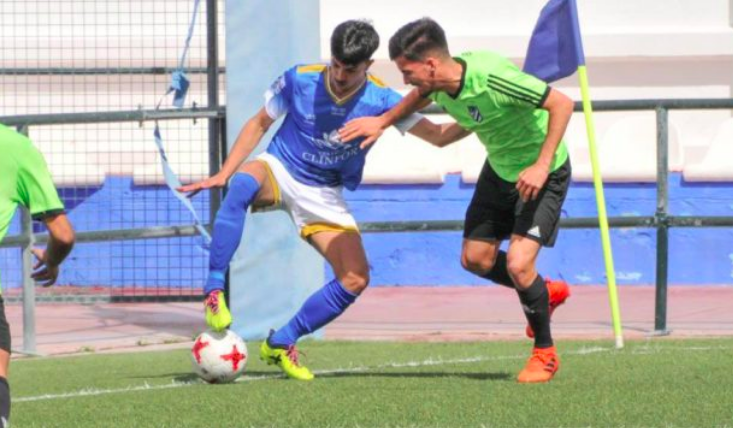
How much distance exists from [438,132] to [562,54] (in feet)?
4.98

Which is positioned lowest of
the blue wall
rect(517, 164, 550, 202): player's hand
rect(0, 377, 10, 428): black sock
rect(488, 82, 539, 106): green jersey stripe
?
the blue wall

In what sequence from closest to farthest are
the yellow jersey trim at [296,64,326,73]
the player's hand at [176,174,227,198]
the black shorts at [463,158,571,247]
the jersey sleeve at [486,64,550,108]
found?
the jersey sleeve at [486,64,550,108] < the black shorts at [463,158,571,247] < the player's hand at [176,174,227,198] < the yellow jersey trim at [296,64,326,73]

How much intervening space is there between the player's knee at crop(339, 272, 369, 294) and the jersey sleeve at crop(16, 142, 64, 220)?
9.65ft

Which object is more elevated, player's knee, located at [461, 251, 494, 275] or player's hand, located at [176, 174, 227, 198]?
player's hand, located at [176, 174, 227, 198]

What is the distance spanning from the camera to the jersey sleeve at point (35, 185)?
19.0 ft

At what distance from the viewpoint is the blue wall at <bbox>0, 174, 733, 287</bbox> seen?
15.0 m

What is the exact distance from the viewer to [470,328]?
469 inches

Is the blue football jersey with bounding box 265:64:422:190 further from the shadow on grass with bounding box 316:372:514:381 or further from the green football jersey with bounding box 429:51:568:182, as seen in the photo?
the shadow on grass with bounding box 316:372:514:381

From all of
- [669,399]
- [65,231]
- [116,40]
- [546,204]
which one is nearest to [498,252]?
[546,204]

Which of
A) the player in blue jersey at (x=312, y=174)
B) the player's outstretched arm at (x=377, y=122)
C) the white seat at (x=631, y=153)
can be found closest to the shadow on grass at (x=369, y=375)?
the player in blue jersey at (x=312, y=174)

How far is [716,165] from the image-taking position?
15.2 m

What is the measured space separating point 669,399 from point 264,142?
4.60 meters

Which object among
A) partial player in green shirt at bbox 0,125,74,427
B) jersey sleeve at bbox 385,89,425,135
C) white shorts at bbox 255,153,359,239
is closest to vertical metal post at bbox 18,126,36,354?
white shorts at bbox 255,153,359,239

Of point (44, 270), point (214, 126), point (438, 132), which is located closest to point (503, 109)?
point (438, 132)
